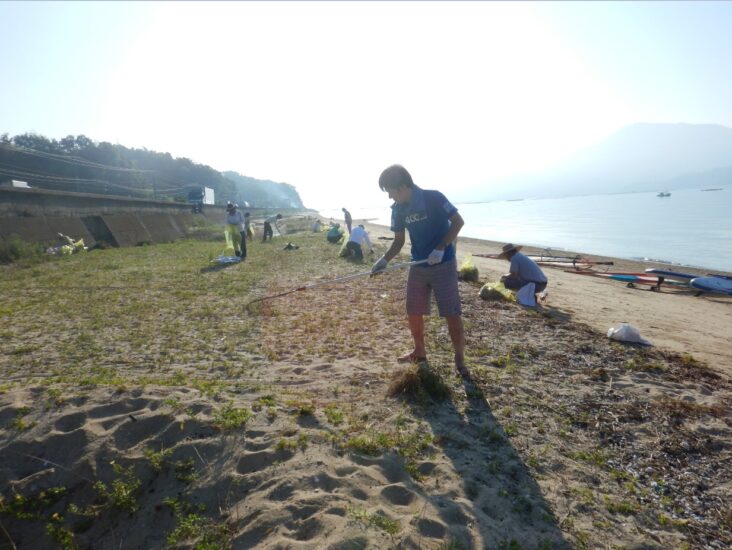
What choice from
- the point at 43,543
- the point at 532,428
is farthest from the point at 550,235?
the point at 43,543

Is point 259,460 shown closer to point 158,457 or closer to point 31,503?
point 158,457

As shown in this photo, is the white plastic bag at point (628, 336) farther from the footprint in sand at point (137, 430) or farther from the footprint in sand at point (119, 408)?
the footprint in sand at point (119, 408)

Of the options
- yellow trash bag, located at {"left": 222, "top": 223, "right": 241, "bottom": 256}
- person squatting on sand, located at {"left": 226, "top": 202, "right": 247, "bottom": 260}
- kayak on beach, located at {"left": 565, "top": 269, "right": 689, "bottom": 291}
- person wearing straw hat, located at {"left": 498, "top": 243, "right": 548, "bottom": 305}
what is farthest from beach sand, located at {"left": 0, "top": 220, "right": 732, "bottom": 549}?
person squatting on sand, located at {"left": 226, "top": 202, "right": 247, "bottom": 260}

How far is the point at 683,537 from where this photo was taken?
7.75 feet

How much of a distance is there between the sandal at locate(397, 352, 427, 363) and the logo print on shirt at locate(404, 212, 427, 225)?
156 cm

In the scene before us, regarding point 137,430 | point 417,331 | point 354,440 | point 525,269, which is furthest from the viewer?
point 525,269

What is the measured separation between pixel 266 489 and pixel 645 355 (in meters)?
4.87

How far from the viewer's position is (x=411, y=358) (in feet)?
15.6

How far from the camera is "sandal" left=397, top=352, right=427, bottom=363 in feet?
15.3

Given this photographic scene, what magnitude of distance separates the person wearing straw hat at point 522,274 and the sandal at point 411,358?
13.9 feet

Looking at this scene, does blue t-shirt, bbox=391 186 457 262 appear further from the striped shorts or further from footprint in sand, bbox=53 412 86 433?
footprint in sand, bbox=53 412 86 433

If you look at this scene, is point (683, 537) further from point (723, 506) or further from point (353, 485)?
point (353, 485)

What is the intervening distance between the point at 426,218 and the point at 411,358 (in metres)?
1.66

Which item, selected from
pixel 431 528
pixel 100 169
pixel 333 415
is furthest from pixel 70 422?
pixel 100 169
